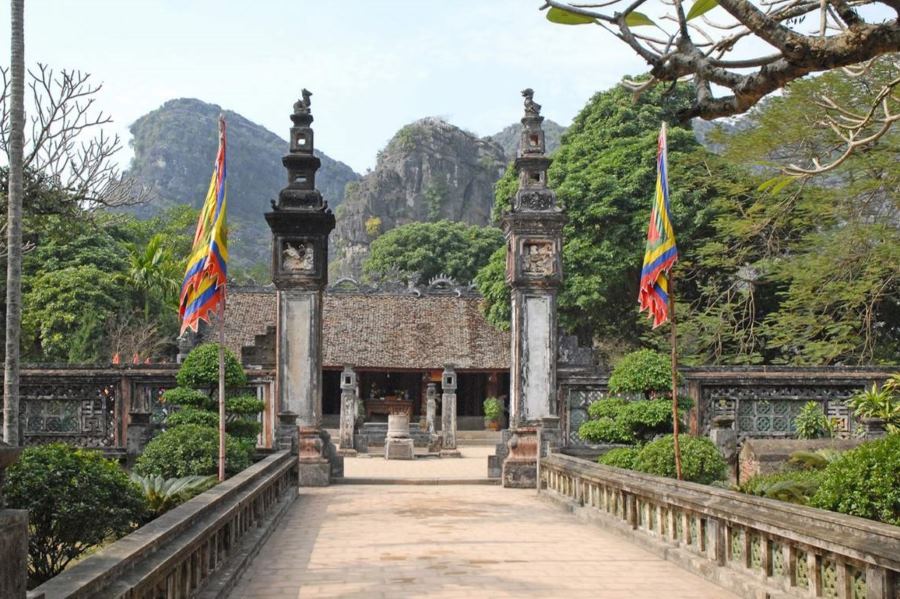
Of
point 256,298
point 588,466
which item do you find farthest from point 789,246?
point 256,298

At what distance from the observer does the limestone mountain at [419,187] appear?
251 ft

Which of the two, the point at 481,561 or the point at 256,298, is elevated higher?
the point at 256,298

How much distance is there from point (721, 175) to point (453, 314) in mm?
14052

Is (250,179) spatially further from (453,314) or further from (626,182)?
Result: (626,182)

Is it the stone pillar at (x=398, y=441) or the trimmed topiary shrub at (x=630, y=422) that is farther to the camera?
the stone pillar at (x=398, y=441)

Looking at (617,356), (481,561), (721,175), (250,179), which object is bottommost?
(481,561)

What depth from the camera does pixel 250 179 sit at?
12106cm

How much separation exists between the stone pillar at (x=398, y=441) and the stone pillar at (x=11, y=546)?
22.0m

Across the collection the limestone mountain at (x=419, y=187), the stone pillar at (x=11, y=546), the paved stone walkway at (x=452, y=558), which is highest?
the limestone mountain at (x=419, y=187)

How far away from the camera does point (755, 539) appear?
616cm

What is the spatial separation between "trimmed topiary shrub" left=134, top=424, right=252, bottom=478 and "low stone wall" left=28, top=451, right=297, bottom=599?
38.1 inches

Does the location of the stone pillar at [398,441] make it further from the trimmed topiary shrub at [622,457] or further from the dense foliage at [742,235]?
the trimmed topiary shrub at [622,457]

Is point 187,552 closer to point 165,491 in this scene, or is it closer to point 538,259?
point 165,491

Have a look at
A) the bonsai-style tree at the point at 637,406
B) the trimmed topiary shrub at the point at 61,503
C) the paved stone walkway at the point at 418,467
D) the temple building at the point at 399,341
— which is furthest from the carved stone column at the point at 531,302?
the temple building at the point at 399,341
